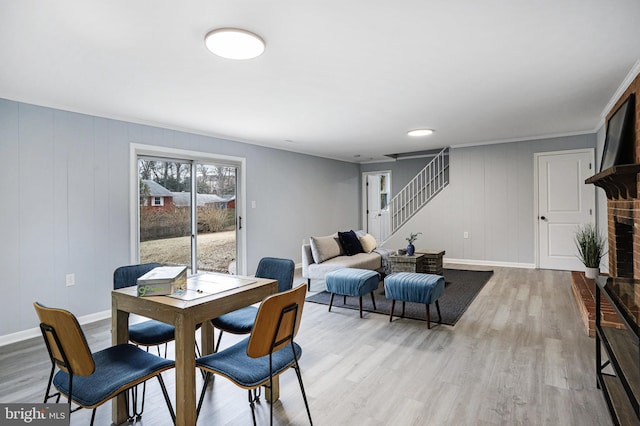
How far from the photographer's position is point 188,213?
5070 mm

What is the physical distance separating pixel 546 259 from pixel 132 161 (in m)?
6.91

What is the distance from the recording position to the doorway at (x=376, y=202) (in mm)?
9281

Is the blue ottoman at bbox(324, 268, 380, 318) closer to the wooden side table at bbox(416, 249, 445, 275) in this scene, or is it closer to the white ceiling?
the wooden side table at bbox(416, 249, 445, 275)

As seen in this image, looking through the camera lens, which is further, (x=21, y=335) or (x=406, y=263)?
(x=406, y=263)

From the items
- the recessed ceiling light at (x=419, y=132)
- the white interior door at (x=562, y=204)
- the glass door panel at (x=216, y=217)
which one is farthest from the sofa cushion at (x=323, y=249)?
the white interior door at (x=562, y=204)

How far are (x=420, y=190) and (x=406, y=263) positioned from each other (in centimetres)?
386

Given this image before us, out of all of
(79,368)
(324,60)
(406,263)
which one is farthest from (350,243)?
(79,368)

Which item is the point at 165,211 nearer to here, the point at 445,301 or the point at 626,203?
the point at 445,301

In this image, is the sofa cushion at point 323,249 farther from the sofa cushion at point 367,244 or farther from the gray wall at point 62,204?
the gray wall at point 62,204

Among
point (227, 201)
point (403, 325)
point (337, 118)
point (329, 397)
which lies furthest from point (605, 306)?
point (227, 201)

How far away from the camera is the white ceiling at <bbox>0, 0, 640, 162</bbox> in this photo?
2.04 meters

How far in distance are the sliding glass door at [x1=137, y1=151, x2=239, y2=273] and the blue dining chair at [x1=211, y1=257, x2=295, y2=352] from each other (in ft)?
7.91

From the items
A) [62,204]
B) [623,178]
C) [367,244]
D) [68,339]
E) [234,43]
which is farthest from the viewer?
[367,244]

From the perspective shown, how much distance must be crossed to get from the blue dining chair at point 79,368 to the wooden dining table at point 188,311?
0.47 feet
